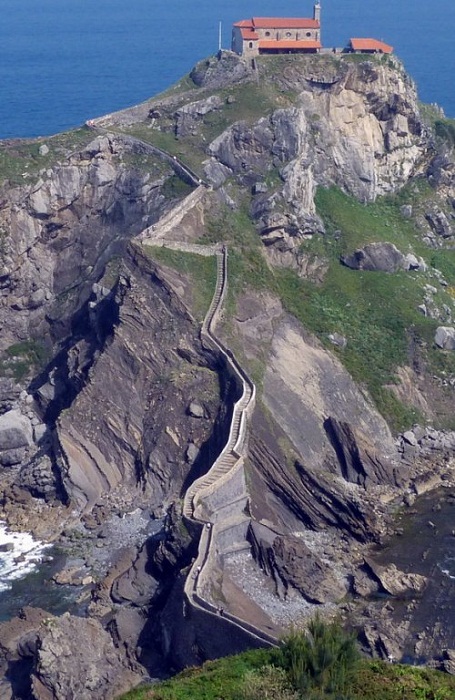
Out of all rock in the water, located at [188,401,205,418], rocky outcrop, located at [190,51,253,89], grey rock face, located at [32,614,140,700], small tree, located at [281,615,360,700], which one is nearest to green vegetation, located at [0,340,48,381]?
rock in the water, located at [188,401,205,418]

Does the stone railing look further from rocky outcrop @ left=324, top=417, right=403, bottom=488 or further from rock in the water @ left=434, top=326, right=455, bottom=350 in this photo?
rock in the water @ left=434, top=326, right=455, bottom=350

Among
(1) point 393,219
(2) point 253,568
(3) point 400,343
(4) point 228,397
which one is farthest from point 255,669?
(1) point 393,219

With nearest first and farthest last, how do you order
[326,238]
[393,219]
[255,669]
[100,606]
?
1. [255,669]
2. [100,606]
3. [326,238]
4. [393,219]

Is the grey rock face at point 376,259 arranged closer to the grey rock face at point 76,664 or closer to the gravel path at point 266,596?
the gravel path at point 266,596

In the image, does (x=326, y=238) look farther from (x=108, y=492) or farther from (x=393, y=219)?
(x=108, y=492)

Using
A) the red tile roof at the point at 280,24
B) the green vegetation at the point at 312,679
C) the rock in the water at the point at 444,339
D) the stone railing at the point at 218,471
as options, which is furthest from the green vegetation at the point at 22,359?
the green vegetation at the point at 312,679
